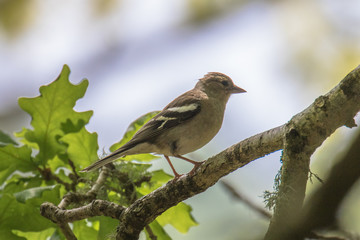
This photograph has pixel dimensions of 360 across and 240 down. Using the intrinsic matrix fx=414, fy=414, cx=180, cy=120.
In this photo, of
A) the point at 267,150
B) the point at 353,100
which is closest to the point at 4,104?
the point at 267,150

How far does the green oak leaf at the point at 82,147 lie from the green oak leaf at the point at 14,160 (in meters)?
0.40

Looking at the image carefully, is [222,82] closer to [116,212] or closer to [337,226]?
[116,212]

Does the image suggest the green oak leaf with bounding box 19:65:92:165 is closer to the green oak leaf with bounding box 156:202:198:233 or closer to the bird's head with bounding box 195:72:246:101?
the green oak leaf with bounding box 156:202:198:233

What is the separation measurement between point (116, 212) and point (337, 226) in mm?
2672

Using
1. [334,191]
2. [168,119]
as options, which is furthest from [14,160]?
[334,191]

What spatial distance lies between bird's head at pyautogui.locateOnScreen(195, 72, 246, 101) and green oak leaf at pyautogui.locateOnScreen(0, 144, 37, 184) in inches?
102

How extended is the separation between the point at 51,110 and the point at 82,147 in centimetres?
53

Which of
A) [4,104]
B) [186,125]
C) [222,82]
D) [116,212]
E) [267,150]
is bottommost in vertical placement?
[267,150]

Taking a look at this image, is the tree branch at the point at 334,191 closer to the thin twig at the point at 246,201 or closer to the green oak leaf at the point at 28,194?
the thin twig at the point at 246,201

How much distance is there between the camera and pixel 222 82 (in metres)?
6.17

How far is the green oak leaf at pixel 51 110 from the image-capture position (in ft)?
14.2

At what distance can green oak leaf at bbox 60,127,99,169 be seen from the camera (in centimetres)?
423

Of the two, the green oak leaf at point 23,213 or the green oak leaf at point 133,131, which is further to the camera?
the green oak leaf at point 133,131

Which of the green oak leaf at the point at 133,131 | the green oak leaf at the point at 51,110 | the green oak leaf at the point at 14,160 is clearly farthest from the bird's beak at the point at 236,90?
the green oak leaf at the point at 14,160
